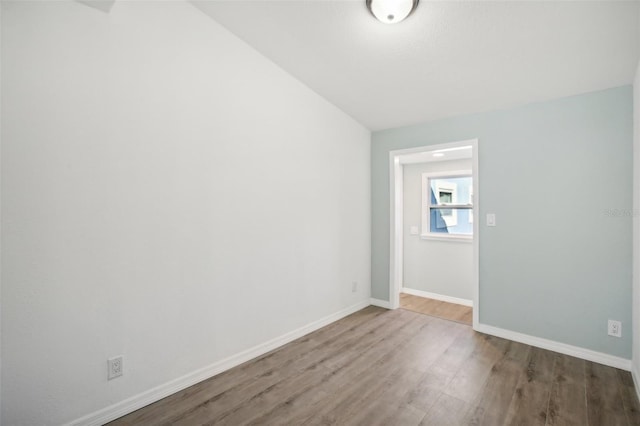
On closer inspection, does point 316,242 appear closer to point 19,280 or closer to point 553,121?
point 19,280

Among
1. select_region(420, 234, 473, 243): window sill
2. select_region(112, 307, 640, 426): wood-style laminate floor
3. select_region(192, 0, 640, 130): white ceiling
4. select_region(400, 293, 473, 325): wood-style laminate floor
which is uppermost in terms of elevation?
select_region(192, 0, 640, 130): white ceiling

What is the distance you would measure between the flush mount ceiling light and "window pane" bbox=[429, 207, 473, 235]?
Answer: 10.8ft

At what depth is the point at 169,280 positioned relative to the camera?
6.76 feet

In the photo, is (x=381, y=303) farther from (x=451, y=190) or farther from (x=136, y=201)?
(x=136, y=201)

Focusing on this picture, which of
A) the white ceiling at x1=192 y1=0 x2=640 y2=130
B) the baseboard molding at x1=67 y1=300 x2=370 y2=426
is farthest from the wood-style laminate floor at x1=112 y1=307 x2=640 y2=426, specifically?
the white ceiling at x1=192 y1=0 x2=640 y2=130

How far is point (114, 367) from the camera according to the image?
5.92ft

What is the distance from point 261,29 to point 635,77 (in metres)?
2.97

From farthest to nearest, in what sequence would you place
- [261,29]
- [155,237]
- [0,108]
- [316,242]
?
[316,242]
[261,29]
[155,237]
[0,108]

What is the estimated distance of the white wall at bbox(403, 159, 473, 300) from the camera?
4406 mm

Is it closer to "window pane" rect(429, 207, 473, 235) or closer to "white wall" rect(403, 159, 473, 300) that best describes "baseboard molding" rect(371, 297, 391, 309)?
"white wall" rect(403, 159, 473, 300)

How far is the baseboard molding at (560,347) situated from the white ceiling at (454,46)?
2.31 meters

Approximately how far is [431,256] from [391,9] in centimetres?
373

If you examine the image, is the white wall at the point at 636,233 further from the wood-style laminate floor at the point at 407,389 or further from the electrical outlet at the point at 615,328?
the wood-style laminate floor at the point at 407,389

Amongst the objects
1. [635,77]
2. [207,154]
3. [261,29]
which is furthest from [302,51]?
[635,77]
